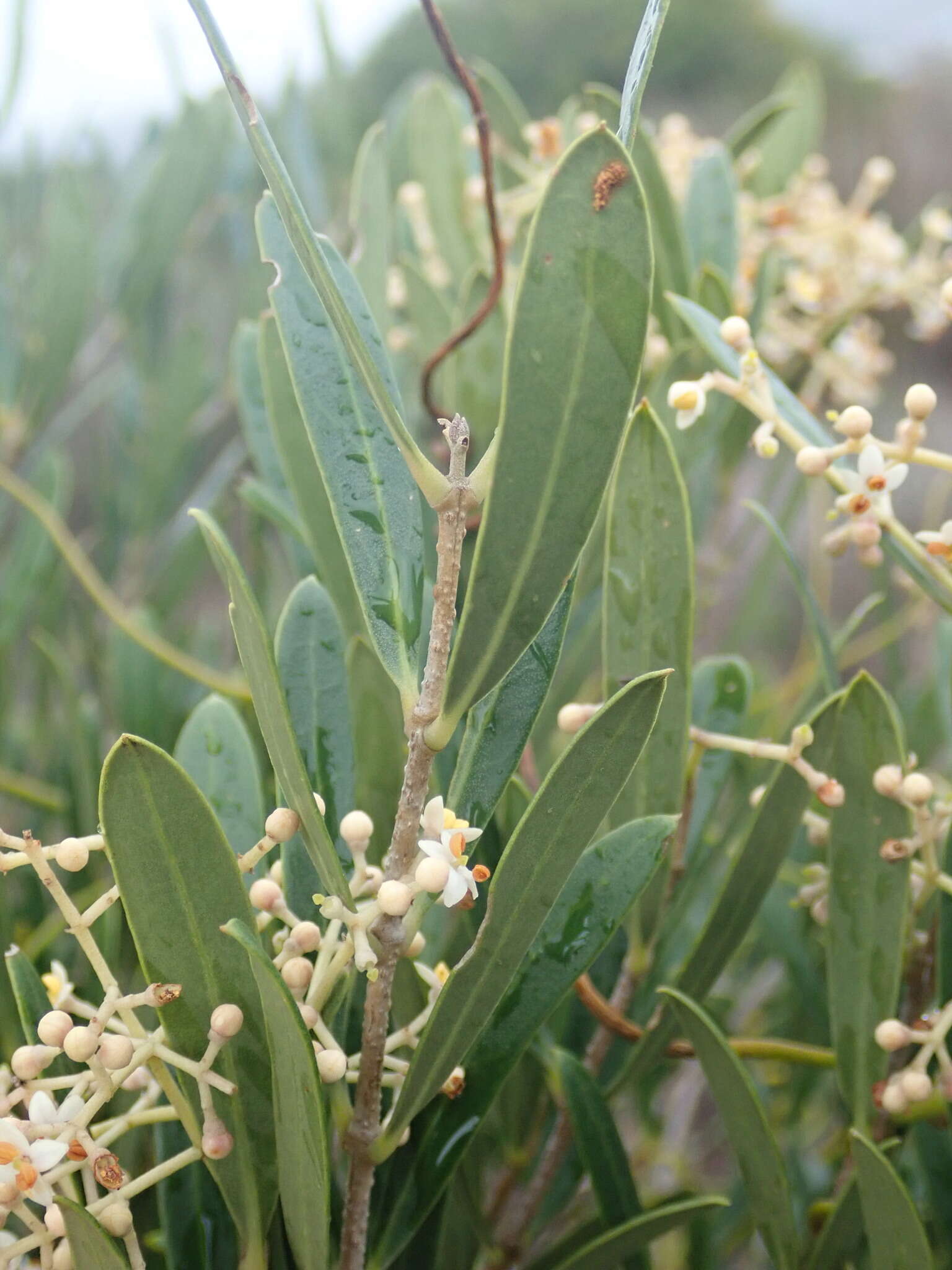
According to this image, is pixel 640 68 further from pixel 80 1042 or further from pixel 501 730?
pixel 80 1042

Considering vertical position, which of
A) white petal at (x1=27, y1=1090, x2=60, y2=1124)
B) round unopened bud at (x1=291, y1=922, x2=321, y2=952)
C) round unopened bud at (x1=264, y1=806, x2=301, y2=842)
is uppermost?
round unopened bud at (x1=264, y1=806, x2=301, y2=842)

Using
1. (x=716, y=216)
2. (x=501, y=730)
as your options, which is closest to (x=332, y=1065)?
(x=501, y=730)

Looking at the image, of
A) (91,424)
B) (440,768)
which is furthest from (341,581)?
(91,424)

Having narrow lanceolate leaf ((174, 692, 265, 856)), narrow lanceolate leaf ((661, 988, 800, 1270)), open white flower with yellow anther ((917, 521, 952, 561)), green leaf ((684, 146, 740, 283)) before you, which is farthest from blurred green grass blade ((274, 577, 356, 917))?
green leaf ((684, 146, 740, 283))

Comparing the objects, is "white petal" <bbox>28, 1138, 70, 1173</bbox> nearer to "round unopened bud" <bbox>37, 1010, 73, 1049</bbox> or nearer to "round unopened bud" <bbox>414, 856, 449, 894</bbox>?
"round unopened bud" <bbox>37, 1010, 73, 1049</bbox>

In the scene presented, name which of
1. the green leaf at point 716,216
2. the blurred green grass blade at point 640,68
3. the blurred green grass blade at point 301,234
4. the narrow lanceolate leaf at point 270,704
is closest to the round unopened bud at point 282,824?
the narrow lanceolate leaf at point 270,704

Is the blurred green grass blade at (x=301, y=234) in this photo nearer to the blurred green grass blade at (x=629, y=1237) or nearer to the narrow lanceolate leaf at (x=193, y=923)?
the narrow lanceolate leaf at (x=193, y=923)
